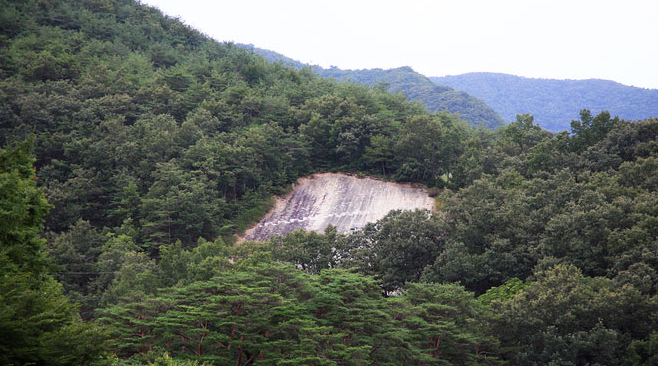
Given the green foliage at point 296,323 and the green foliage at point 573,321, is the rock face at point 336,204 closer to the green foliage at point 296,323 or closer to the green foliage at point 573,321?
the green foliage at point 296,323

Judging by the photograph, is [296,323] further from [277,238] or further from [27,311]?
[277,238]

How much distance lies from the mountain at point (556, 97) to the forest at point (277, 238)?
57568mm

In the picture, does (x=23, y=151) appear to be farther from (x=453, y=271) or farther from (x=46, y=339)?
(x=453, y=271)

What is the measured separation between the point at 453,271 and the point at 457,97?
68.9 meters

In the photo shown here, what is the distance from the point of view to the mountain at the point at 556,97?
94812mm

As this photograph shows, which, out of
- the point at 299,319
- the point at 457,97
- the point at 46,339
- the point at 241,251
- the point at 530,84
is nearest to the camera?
the point at 46,339

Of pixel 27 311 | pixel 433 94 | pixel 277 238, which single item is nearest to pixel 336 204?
pixel 277 238

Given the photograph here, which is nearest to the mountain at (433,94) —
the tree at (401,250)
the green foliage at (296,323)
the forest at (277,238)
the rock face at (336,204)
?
the forest at (277,238)

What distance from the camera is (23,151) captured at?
1375cm

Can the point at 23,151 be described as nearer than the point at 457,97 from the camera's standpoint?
Yes

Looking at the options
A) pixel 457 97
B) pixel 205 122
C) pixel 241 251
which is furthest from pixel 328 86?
pixel 457 97

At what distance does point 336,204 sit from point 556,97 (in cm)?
9101

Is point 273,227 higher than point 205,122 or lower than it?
lower

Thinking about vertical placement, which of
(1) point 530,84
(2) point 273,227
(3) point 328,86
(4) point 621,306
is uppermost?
(1) point 530,84
